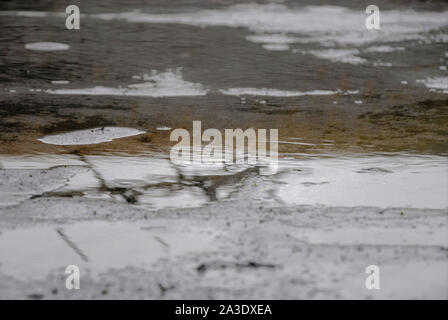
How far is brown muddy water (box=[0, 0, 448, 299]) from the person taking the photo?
272 cm

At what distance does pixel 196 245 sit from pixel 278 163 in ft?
4.55

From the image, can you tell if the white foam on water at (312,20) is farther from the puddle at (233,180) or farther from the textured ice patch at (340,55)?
the puddle at (233,180)

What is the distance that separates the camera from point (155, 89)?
652 centimetres

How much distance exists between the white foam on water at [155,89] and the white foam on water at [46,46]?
1.34 meters

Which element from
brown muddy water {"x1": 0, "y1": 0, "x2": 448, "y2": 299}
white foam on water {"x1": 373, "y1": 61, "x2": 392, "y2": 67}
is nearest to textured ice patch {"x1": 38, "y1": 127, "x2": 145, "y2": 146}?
brown muddy water {"x1": 0, "y1": 0, "x2": 448, "y2": 299}

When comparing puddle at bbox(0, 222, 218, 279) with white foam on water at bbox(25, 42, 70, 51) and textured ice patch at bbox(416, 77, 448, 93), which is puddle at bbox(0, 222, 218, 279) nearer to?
textured ice patch at bbox(416, 77, 448, 93)

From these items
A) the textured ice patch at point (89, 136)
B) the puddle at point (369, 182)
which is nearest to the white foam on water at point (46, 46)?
the textured ice patch at point (89, 136)

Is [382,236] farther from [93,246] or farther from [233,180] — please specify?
[93,246]

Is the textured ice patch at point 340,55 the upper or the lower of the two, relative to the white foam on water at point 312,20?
lower

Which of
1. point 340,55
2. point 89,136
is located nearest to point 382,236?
point 89,136

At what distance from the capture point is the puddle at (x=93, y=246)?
2725mm

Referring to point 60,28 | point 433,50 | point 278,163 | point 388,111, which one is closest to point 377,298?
point 278,163

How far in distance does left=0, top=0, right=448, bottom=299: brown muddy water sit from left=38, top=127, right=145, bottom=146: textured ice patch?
0.07ft

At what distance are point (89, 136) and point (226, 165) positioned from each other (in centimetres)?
124
